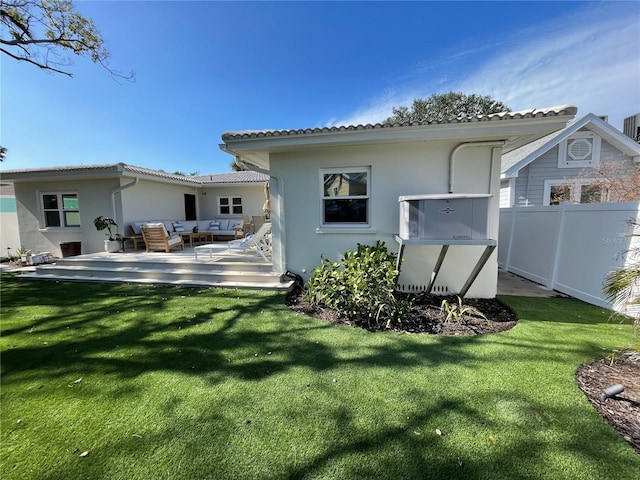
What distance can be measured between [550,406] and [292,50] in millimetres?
12042

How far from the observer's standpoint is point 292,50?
9.95 meters

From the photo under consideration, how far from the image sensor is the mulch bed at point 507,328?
7.51 ft

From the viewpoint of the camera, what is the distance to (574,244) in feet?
18.3

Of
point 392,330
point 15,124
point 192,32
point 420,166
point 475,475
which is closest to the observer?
point 475,475

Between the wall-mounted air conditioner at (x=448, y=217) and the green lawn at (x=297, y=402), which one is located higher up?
the wall-mounted air conditioner at (x=448, y=217)

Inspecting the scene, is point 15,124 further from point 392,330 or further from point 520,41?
point 520,41

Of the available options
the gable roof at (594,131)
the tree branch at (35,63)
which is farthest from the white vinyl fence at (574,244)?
the tree branch at (35,63)

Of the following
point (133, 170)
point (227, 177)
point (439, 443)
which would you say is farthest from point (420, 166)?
point (227, 177)

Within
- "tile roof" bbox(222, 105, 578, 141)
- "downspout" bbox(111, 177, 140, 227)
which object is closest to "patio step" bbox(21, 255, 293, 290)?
"downspout" bbox(111, 177, 140, 227)

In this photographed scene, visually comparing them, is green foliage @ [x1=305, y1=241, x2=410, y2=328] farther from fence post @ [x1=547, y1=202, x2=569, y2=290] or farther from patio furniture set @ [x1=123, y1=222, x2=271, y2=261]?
fence post @ [x1=547, y1=202, x2=569, y2=290]

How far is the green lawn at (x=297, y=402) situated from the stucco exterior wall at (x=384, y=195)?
1.58 meters

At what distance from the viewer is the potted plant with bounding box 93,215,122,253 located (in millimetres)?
9406

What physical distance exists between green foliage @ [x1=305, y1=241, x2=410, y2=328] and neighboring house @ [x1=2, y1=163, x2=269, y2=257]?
8.76m

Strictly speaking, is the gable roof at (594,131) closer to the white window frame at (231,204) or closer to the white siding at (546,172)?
the white siding at (546,172)
